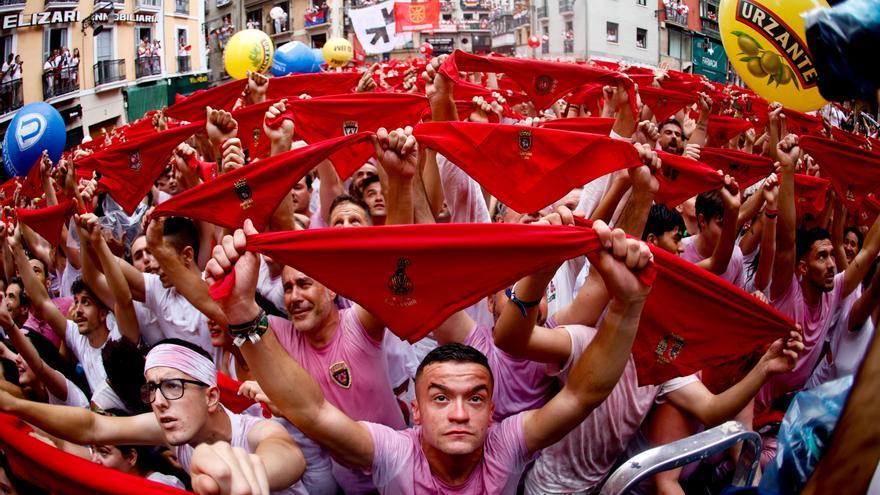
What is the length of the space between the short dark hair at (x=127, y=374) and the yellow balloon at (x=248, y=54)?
31.5 ft

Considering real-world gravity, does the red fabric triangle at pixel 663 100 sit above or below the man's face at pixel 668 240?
above

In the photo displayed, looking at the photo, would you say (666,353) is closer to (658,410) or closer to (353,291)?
(658,410)

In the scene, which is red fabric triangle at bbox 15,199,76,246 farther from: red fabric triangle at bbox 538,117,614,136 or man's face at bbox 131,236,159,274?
red fabric triangle at bbox 538,117,614,136

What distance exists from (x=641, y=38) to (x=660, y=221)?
33.2m

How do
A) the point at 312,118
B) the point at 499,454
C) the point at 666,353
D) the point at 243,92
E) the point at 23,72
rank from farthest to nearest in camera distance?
the point at 23,72 → the point at 243,92 → the point at 312,118 → the point at 666,353 → the point at 499,454

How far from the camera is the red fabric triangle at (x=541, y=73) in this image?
5273 millimetres

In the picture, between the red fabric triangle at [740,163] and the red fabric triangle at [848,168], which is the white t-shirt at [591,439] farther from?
the red fabric triangle at [848,168]

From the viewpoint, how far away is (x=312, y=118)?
551 centimetres

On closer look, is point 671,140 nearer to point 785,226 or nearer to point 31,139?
point 785,226

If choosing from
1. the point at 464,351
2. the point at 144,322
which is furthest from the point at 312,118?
the point at 464,351

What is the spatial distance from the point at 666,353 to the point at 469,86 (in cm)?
421

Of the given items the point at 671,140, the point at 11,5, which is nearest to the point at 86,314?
the point at 671,140

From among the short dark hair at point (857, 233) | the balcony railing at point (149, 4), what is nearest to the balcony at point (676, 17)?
the balcony railing at point (149, 4)

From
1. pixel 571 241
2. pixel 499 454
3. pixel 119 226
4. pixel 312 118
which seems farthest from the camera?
pixel 119 226
